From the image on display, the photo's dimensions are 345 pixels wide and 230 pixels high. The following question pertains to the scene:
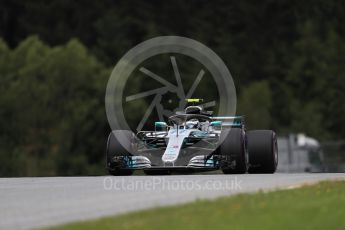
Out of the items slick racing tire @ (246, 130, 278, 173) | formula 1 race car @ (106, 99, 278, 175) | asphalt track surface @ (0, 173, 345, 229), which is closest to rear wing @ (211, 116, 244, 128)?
formula 1 race car @ (106, 99, 278, 175)

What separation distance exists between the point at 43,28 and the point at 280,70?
922 inches

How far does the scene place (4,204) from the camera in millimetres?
14797

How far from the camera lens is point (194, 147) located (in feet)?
73.5

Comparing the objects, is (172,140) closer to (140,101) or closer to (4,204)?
(4,204)

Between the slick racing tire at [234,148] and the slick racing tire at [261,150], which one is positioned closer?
the slick racing tire at [234,148]

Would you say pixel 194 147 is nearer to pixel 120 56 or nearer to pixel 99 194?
pixel 99 194

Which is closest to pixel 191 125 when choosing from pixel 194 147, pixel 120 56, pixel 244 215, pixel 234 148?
pixel 194 147

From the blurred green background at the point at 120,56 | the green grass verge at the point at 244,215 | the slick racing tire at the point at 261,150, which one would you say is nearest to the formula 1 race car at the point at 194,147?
the slick racing tire at the point at 261,150

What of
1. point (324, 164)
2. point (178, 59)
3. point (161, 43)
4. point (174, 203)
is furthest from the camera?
point (178, 59)

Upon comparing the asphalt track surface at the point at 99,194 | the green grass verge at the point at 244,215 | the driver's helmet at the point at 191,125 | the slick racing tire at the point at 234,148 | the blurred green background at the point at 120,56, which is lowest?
the green grass verge at the point at 244,215

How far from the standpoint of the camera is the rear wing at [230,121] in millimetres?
23328

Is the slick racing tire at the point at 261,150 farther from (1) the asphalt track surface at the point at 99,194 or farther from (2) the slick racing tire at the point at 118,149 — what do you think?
(1) the asphalt track surface at the point at 99,194

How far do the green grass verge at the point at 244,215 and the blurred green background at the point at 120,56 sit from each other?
56021 millimetres

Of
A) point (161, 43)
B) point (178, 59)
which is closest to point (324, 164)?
point (161, 43)
